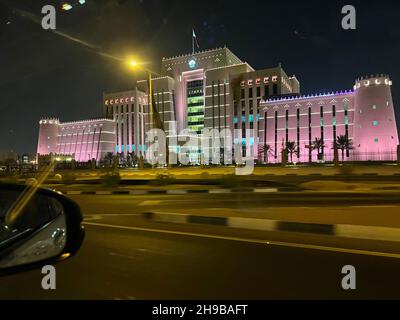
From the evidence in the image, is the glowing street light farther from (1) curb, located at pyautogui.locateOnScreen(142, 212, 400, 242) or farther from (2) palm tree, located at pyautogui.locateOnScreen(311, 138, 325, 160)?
(2) palm tree, located at pyautogui.locateOnScreen(311, 138, 325, 160)

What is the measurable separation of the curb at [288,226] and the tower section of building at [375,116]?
73.0 metres

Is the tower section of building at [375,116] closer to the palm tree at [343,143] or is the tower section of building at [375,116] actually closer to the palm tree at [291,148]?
the palm tree at [343,143]

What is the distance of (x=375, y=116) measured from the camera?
251ft

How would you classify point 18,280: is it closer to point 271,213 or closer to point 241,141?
point 271,213

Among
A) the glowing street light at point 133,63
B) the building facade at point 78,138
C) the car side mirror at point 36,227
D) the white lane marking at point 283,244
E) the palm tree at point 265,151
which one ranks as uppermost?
the building facade at point 78,138

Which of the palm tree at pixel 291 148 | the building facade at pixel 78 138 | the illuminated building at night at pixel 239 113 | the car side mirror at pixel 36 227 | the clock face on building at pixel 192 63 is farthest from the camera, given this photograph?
the building facade at pixel 78 138

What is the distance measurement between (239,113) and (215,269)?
10224 centimetres

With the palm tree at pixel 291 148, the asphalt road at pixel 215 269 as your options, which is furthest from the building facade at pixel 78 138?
the asphalt road at pixel 215 269

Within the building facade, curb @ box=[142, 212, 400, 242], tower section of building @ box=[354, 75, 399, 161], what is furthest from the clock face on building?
curb @ box=[142, 212, 400, 242]

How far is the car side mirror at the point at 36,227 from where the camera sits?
93.8 inches

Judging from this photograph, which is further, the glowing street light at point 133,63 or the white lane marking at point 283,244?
the glowing street light at point 133,63

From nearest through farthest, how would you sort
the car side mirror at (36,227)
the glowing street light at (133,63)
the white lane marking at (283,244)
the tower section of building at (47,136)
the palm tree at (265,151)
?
the car side mirror at (36,227) → the white lane marking at (283,244) → the glowing street light at (133,63) → the palm tree at (265,151) → the tower section of building at (47,136)

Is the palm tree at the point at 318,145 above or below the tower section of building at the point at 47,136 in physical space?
below

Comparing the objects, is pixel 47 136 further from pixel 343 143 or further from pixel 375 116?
pixel 375 116
